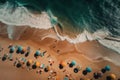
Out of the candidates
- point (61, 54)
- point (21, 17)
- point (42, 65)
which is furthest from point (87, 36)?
point (21, 17)

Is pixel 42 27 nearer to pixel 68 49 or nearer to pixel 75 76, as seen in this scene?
pixel 68 49

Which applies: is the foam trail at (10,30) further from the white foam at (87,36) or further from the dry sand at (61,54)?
the white foam at (87,36)

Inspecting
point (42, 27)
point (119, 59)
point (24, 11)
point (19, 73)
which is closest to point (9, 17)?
point (24, 11)

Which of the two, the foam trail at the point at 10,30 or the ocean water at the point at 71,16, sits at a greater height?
the ocean water at the point at 71,16

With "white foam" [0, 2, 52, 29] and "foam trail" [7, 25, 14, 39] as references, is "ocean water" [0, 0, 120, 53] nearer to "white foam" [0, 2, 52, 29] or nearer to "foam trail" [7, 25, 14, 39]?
"white foam" [0, 2, 52, 29]

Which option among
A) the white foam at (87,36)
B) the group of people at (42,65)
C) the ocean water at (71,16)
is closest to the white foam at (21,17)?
the ocean water at (71,16)

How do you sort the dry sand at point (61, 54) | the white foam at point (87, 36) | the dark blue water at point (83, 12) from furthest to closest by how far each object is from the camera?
1. the dark blue water at point (83, 12)
2. the white foam at point (87, 36)
3. the dry sand at point (61, 54)
